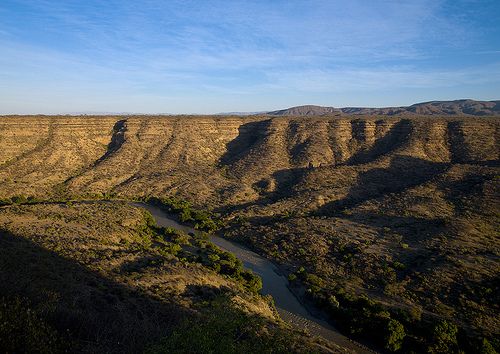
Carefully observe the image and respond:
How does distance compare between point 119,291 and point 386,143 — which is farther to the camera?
point 386,143

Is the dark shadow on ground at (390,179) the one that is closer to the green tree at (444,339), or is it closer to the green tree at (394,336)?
the green tree at (394,336)

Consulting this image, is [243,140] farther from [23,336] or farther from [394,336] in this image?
[23,336]

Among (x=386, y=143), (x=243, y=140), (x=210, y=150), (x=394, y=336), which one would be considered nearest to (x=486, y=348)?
(x=394, y=336)

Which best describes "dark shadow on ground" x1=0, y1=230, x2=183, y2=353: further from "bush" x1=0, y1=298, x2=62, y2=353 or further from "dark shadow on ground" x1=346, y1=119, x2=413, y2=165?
"dark shadow on ground" x1=346, y1=119, x2=413, y2=165

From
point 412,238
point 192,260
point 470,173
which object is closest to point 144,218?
point 192,260

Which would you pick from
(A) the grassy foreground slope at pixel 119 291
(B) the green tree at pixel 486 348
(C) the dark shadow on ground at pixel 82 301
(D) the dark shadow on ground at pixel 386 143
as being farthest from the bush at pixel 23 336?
(D) the dark shadow on ground at pixel 386 143

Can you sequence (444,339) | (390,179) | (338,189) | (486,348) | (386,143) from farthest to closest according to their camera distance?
(386,143)
(390,179)
(338,189)
(444,339)
(486,348)

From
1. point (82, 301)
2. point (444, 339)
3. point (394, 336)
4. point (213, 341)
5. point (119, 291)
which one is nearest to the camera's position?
point (213, 341)
